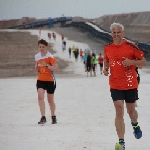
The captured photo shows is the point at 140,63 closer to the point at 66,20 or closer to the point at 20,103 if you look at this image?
the point at 20,103

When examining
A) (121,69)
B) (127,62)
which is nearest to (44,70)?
(121,69)

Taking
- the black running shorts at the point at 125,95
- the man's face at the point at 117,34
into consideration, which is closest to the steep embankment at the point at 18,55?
the black running shorts at the point at 125,95

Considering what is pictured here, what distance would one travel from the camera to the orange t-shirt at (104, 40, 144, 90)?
834cm

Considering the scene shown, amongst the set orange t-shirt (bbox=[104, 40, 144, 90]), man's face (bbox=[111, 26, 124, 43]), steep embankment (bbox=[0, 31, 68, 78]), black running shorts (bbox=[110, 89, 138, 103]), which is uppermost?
man's face (bbox=[111, 26, 124, 43])

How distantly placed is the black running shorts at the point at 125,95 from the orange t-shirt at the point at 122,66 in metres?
0.06

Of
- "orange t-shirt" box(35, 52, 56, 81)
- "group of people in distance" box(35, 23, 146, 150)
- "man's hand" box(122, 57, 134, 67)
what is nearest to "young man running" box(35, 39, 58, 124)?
"orange t-shirt" box(35, 52, 56, 81)

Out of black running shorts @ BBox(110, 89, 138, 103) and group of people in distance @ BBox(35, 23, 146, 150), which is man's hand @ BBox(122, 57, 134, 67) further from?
black running shorts @ BBox(110, 89, 138, 103)

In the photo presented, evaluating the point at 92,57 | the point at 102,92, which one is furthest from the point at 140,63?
the point at 92,57

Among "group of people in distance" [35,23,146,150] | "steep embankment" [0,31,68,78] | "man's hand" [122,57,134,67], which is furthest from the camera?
"steep embankment" [0,31,68,78]

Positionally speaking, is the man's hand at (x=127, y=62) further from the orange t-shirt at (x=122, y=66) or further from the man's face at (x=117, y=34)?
the man's face at (x=117, y=34)

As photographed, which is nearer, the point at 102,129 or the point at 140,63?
the point at 140,63

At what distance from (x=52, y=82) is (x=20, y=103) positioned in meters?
4.72

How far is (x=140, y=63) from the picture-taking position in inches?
328

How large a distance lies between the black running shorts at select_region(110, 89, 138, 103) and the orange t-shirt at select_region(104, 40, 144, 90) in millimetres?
57
